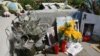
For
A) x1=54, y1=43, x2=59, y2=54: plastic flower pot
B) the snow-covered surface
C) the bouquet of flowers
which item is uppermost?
the snow-covered surface

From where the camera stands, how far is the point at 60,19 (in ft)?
12.5

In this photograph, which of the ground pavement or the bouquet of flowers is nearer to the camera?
the ground pavement

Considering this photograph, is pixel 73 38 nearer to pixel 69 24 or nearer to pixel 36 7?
pixel 69 24

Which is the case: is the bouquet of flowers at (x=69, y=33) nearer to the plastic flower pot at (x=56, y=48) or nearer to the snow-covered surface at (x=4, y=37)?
the plastic flower pot at (x=56, y=48)

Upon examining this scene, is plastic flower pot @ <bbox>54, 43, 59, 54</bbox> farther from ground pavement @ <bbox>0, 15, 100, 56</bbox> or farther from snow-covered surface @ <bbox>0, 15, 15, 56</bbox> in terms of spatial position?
snow-covered surface @ <bbox>0, 15, 15, 56</bbox>

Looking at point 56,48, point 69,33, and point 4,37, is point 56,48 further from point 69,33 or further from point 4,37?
point 4,37

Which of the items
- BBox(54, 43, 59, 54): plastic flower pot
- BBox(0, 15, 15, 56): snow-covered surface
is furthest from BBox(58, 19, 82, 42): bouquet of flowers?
BBox(0, 15, 15, 56): snow-covered surface

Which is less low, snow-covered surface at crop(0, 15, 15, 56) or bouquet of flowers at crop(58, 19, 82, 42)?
snow-covered surface at crop(0, 15, 15, 56)

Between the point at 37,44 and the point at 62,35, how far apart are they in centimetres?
42

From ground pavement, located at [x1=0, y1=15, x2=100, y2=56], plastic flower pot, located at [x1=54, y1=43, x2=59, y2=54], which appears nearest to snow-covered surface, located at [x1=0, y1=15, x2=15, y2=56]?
ground pavement, located at [x1=0, y1=15, x2=100, y2=56]

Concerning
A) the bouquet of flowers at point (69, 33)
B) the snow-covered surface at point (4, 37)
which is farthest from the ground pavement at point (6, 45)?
the bouquet of flowers at point (69, 33)

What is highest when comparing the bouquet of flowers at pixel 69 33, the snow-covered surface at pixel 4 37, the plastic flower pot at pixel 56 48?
the snow-covered surface at pixel 4 37

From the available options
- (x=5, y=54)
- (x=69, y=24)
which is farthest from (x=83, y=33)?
(x=5, y=54)

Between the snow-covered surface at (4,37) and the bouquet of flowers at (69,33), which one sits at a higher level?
the snow-covered surface at (4,37)
